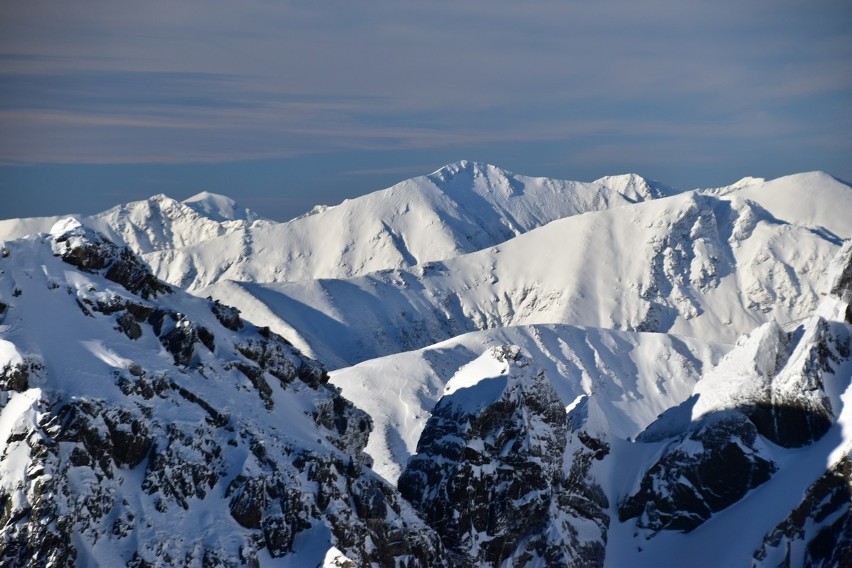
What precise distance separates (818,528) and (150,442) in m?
59.7

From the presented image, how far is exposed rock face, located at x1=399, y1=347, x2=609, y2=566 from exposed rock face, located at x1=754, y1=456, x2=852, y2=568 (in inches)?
754

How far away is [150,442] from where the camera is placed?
97.7 metres

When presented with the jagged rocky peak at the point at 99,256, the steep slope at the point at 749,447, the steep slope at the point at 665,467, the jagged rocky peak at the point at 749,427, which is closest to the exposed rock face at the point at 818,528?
the steep slope at the point at 665,467

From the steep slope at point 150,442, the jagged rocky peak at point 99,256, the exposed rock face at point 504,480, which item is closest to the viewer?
the steep slope at point 150,442

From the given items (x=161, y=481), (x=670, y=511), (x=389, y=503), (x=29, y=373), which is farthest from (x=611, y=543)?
(x=29, y=373)

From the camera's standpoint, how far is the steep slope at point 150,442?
90.8m

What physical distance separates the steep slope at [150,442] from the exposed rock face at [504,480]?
776cm

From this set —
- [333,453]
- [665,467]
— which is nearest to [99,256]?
[333,453]

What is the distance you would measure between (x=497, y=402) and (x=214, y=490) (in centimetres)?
3347

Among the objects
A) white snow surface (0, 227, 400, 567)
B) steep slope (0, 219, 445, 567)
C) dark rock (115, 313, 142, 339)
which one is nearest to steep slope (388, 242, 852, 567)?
steep slope (0, 219, 445, 567)

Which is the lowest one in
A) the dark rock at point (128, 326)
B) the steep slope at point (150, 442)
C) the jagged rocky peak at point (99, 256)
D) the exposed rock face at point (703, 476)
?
the exposed rock face at point (703, 476)

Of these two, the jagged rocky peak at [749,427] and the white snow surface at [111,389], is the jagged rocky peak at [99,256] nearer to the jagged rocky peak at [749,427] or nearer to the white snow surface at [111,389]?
the white snow surface at [111,389]

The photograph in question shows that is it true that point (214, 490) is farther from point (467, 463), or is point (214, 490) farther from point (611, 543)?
point (611, 543)

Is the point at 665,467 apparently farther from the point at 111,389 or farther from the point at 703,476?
the point at 111,389
